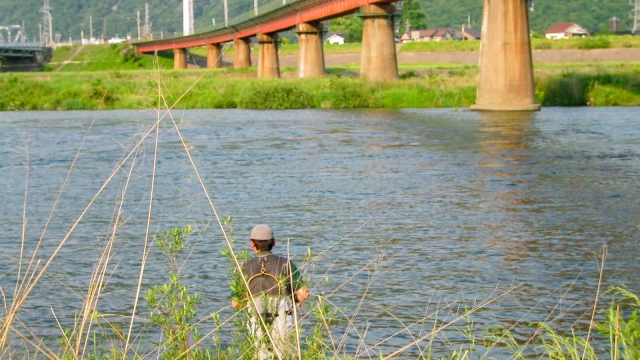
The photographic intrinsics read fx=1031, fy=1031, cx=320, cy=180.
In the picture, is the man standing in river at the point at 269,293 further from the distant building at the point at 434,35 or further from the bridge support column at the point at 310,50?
the distant building at the point at 434,35

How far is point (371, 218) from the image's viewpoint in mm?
18422

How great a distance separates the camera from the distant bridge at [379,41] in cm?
4791

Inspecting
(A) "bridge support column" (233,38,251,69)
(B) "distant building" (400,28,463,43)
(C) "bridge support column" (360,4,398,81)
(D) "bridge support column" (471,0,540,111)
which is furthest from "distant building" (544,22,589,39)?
(D) "bridge support column" (471,0,540,111)

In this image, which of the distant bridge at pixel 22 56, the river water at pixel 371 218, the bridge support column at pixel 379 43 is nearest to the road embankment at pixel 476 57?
the distant bridge at pixel 22 56

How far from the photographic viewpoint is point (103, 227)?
17906 millimetres

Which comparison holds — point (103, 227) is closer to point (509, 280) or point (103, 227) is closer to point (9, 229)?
point (9, 229)

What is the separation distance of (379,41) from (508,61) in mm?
17805

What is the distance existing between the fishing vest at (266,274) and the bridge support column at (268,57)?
80.9m

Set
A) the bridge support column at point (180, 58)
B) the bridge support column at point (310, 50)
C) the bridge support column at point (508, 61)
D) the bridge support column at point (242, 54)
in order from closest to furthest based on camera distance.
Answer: the bridge support column at point (508, 61), the bridge support column at point (310, 50), the bridge support column at point (242, 54), the bridge support column at point (180, 58)

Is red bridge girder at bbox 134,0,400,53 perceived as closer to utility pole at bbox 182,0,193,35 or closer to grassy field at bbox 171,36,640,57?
utility pole at bbox 182,0,193,35

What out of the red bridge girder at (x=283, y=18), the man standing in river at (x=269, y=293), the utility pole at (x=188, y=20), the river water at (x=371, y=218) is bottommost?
the river water at (x=371, y=218)

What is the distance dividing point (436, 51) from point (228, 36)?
2883 centimetres

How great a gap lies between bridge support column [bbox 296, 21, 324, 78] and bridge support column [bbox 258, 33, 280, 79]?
10342 millimetres

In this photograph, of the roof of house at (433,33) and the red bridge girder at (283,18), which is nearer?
the red bridge girder at (283,18)
